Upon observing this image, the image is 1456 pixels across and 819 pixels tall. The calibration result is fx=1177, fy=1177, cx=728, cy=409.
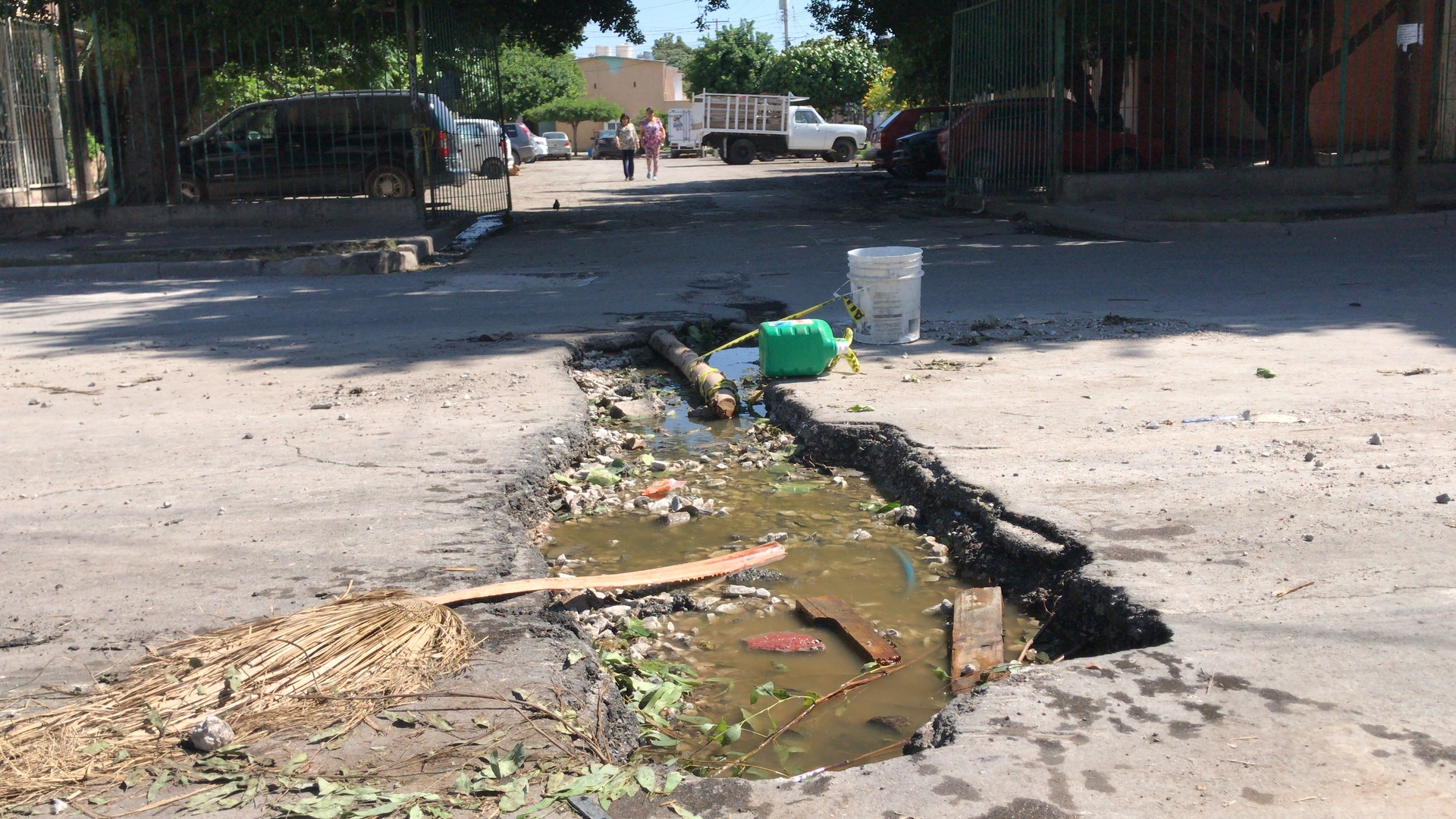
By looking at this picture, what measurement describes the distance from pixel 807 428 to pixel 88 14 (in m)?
12.9

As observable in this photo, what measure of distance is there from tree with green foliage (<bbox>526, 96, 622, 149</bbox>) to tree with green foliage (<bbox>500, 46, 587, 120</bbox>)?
20.6 inches

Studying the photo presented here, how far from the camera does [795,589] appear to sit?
416 cm

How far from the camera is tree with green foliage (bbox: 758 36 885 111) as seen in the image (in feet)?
172

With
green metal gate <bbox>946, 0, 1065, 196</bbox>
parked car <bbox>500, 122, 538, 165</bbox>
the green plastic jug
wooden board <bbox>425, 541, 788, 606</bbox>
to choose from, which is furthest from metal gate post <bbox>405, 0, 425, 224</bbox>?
parked car <bbox>500, 122, 538, 165</bbox>

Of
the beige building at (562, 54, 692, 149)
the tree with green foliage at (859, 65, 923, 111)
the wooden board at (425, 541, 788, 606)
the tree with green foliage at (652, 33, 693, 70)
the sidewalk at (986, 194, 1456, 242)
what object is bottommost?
the wooden board at (425, 541, 788, 606)

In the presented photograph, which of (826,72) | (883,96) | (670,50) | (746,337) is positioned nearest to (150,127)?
(746,337)

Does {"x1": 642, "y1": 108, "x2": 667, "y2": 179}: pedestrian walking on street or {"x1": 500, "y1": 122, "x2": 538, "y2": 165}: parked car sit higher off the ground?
{"x1": 500, "y1": 122, "x2": 538, "y2": 165}: parked car

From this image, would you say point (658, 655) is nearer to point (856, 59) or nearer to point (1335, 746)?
point (1335, 746)

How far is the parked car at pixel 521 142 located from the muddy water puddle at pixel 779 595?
106 ft

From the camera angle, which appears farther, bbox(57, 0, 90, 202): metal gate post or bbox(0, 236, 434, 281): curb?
bbox(57, 0, 90, 202): metal gate post

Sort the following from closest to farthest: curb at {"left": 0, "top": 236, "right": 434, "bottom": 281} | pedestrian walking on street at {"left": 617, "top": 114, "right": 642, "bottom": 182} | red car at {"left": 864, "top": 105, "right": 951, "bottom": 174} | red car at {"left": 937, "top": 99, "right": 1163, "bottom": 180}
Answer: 1. curb at {"left": 0, "top": 236, "right": 434, "bottom": 281}
2. red car at {"left": 937, "top": 99, "right": 1163, "bottom": 180}
3. red car at {"left": 864, "top": 105, "right": 951, "bottom": 174}
4. pedestrian walking on street at {"left": 617, "top": 114, "right": 642, "bottom": 182}

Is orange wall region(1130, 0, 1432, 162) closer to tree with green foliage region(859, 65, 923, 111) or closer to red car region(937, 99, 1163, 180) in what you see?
red car region(937, 99, 1163, 180)

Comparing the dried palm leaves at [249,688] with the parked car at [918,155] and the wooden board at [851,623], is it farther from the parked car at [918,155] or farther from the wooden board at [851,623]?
the parked car at [918,155]

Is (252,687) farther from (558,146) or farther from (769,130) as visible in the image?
(558,146)
